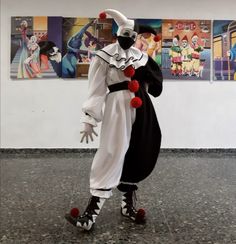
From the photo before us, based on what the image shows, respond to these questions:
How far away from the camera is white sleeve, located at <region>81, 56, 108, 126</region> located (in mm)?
1885

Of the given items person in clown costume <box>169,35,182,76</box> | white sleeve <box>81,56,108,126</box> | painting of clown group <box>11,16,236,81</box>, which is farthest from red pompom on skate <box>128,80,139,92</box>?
person in clown costume <box>169,35,182,76</box>

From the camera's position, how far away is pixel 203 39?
401 centimetres

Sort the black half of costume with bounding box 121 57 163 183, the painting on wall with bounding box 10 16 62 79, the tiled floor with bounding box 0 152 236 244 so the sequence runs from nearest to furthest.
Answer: the tiled floor with bounding box 0 152 236 244 < the black half of costume with bounding box 121 57 163 183 < the painting on wall with bounding box 10 16 62 79

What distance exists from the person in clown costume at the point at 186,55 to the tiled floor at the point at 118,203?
1001 millimetres

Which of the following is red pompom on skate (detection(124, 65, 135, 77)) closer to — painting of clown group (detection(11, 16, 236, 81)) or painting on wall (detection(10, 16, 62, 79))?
painting of clown group (detection(11, 16, 236, 81))

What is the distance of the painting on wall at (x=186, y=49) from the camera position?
13.1 feet

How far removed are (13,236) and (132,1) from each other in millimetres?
2924

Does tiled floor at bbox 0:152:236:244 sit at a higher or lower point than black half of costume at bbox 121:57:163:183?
lower

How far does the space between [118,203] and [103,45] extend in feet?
6.85

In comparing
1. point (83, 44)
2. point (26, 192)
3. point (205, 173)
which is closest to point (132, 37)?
point (26, 192)

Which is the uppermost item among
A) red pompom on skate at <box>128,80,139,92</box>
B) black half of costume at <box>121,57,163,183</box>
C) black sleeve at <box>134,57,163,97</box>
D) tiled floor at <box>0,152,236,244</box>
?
black sleeve at <box>134,57,163,97</box>

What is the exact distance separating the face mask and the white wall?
2148mm

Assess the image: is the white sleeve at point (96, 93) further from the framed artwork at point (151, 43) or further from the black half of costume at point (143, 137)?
the framed artwork at point (151, 43)

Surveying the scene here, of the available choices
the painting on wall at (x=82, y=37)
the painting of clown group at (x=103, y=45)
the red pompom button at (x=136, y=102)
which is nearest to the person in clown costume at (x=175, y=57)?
the painting of clown group at (x=103, y=45)
